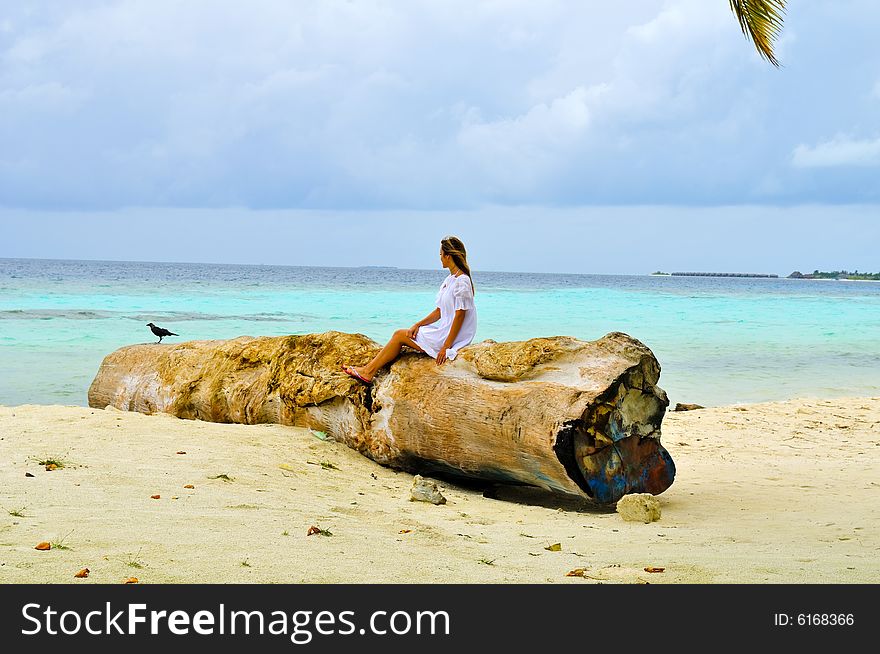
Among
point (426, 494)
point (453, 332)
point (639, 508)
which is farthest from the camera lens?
point (453, 332)

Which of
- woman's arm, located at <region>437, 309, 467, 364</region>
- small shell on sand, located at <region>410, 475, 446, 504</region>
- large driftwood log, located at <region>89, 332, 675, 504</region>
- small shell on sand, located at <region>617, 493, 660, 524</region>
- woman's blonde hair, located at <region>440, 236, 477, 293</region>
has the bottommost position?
small shell on sand, located at <region>410, 475, 446, 504</region>

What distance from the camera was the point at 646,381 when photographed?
6172 millimetres

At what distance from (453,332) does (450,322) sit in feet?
0.59

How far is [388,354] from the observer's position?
717cm

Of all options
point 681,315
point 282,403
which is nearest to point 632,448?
point 282,403

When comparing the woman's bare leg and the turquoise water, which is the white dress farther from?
the turquoise water

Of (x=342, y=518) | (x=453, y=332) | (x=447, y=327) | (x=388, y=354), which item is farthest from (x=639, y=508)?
(x=388, y=354)

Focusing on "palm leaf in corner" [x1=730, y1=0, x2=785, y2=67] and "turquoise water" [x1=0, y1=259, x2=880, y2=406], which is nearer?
"palm leaf in corner" [x1=730, y1=0, x2=785, y2=67]

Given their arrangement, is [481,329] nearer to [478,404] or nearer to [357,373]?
[357,373]

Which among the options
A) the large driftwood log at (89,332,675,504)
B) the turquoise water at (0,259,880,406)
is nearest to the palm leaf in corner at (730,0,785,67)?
the large driftwood log at (89,332,675,504)

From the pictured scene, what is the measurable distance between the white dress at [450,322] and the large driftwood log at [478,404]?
0.45ft

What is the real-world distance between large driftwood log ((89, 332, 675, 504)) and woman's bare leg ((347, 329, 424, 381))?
9cm

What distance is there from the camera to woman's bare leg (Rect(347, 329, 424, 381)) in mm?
7094

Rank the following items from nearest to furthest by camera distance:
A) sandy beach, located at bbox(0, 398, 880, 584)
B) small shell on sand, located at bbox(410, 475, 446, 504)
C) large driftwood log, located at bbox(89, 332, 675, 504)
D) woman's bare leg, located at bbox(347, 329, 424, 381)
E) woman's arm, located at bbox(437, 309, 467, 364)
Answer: sandy beach, located at bbox(0, 398, 880, 584) < large driftwood log, located at bbox(89, 332, 675, 504) < small shell on sand, located at bbox(410, 475, 446, 504) < woman's arm, located at bbox(437, 309, 467, 364) < woman's bare leg, located at bbox(347, 329, 424, 381)
